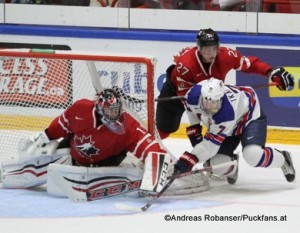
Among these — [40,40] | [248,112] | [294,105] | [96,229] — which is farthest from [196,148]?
[40,40]

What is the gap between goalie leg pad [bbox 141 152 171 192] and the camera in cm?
496

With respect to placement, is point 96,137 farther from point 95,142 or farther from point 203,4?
point 203,4

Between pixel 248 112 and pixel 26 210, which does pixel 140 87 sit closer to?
pixel 248 112

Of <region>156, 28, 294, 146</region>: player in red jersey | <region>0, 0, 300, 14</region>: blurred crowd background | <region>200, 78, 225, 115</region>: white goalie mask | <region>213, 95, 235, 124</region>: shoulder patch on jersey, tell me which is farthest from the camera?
<region>0, 0, 300, 14</region>: blurred crowd background

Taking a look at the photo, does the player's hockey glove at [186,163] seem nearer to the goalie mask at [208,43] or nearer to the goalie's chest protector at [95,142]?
the goalie's chest protector at [95,142]

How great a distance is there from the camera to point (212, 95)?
499cm

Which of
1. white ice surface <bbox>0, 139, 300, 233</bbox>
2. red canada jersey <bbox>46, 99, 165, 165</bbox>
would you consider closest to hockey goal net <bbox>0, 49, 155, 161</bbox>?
red canada jersey <bbox>46, 99, 165, 165</bbox>

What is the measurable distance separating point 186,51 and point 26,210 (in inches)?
51.6

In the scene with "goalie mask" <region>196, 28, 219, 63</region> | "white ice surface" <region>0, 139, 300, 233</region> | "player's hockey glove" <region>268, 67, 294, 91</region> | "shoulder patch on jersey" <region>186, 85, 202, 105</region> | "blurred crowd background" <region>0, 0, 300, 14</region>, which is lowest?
"white ice surface" <region>0, 139, 300, 233</region>

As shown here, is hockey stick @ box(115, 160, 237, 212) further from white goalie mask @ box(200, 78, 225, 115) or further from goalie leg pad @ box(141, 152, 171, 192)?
white goalie mask @ box(200, 78, 225, 115)

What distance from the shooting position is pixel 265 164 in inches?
209

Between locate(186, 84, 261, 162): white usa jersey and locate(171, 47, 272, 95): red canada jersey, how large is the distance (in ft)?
0.80

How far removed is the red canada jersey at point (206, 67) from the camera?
5500 mm

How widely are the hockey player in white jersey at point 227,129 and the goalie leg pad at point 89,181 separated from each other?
0.26 metres
